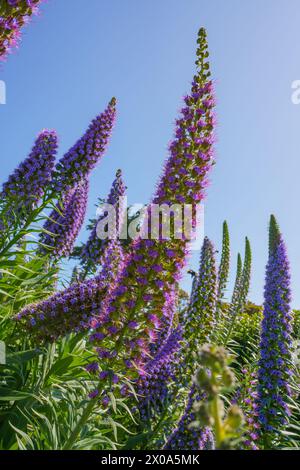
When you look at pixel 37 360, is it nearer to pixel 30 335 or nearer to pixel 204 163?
pixel 30 335

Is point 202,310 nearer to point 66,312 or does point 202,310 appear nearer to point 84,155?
point 66,312

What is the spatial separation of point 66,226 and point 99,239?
1121mm

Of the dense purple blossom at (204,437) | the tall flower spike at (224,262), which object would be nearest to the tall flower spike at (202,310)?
the dense purple blossom at (204,437)

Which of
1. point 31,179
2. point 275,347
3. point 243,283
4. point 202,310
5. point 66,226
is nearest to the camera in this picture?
point 275,347

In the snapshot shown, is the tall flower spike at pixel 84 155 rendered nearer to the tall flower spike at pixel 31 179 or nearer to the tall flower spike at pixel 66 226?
the tall flower spike at pixel 31 179

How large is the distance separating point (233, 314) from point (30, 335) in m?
6.24

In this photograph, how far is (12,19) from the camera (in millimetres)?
3828

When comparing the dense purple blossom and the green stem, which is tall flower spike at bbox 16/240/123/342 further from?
the dense purple blossom

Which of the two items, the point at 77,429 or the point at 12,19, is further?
the point at 12,19

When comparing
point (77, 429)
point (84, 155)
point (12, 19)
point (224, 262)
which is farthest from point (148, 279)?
point (224, 262)

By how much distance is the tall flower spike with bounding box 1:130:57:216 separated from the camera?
648 cm

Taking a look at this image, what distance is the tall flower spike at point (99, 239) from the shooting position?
8.93m

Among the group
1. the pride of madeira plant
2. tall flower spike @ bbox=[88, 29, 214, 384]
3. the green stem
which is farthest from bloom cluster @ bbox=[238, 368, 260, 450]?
the green stem

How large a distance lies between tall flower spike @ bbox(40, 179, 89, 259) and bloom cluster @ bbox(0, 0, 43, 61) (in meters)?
3.93
